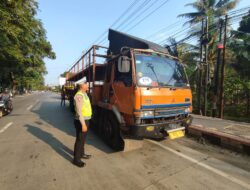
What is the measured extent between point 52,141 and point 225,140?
5.05m

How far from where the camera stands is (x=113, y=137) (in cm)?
485

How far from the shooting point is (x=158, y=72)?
4.53 meters

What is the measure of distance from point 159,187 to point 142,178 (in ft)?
1.27

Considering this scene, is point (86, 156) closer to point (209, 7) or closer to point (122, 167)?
point (122, 167)

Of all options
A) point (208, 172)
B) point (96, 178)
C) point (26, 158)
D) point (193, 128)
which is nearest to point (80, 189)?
point (96, 178)

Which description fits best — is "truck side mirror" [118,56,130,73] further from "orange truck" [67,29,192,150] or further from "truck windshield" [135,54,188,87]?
"truck windshield" [135,54,188,87]

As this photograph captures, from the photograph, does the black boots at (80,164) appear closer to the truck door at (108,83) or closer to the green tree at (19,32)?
the truck door at (108,83)

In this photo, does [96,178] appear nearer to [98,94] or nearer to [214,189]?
[214,189]

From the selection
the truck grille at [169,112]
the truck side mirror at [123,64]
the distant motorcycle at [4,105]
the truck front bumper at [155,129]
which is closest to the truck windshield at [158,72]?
the truck side mirror at [123,64]

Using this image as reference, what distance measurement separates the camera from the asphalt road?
316cm

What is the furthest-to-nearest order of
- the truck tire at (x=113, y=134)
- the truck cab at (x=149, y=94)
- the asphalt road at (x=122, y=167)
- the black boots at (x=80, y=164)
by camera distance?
the truck tire at (x=113, y=134), the truck cab at (x=149, y=94), the black boots at (x=80, y=164), the asphalt road at (x=122, y=167)

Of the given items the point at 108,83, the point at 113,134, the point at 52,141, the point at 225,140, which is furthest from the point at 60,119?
the point at 225,140

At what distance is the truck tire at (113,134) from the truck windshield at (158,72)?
132cm

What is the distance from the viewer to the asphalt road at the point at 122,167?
3158 millimetres
